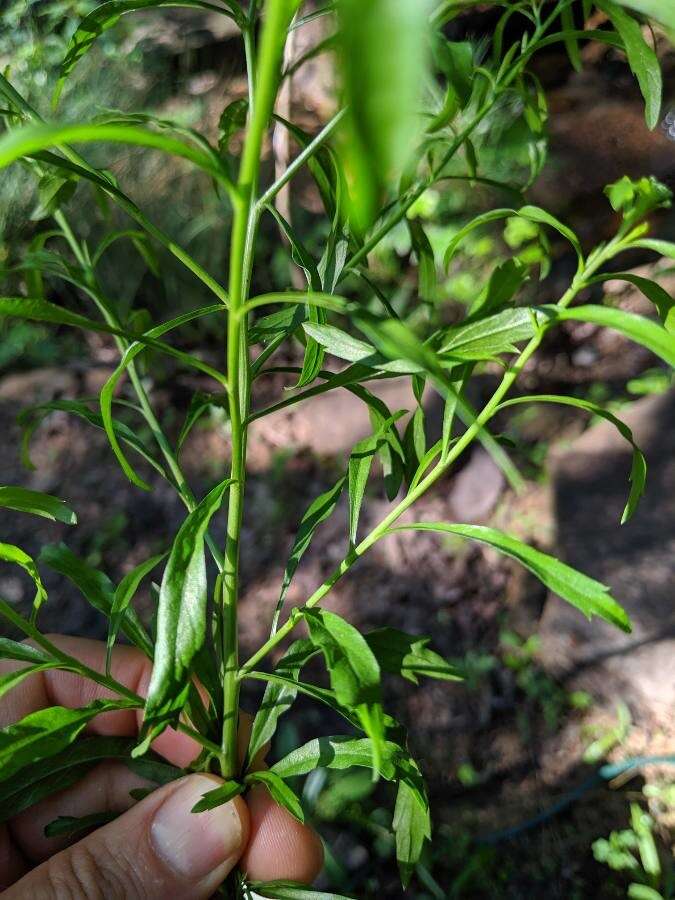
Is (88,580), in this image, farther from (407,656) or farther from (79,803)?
(79,803)

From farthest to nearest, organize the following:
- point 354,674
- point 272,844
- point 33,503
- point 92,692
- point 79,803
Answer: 1. point 92,692
2. point 79,803
3. point 272,844
4. point 33,503
5. point 354,674

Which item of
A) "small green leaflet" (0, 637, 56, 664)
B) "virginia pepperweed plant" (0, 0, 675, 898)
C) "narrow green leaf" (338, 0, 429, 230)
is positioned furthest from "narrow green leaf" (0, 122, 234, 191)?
"small green leaflet" (0, 637, 56, 664)

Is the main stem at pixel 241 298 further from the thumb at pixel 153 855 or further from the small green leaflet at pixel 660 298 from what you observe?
the small green leaflet at pixel 660 298

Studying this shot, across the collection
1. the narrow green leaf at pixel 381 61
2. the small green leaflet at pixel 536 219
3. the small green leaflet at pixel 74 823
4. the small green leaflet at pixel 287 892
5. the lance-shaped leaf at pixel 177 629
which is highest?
the narrow green leaf at pixel 381 61

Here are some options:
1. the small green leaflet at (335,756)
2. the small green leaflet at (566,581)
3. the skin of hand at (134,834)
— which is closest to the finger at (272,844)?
the skin of hand at (134,834)

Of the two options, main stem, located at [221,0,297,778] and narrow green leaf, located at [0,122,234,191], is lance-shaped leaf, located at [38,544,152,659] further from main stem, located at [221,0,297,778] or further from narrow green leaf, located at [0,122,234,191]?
narrow green leaf, located at [0,122,234,191]

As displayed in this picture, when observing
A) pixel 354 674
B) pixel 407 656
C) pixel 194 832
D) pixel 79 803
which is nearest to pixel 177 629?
pixel 354 674

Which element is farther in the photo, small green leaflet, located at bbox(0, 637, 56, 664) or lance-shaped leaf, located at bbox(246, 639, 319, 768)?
lance-shaped leaf, located at bbox(246, 639, 319, 768)
